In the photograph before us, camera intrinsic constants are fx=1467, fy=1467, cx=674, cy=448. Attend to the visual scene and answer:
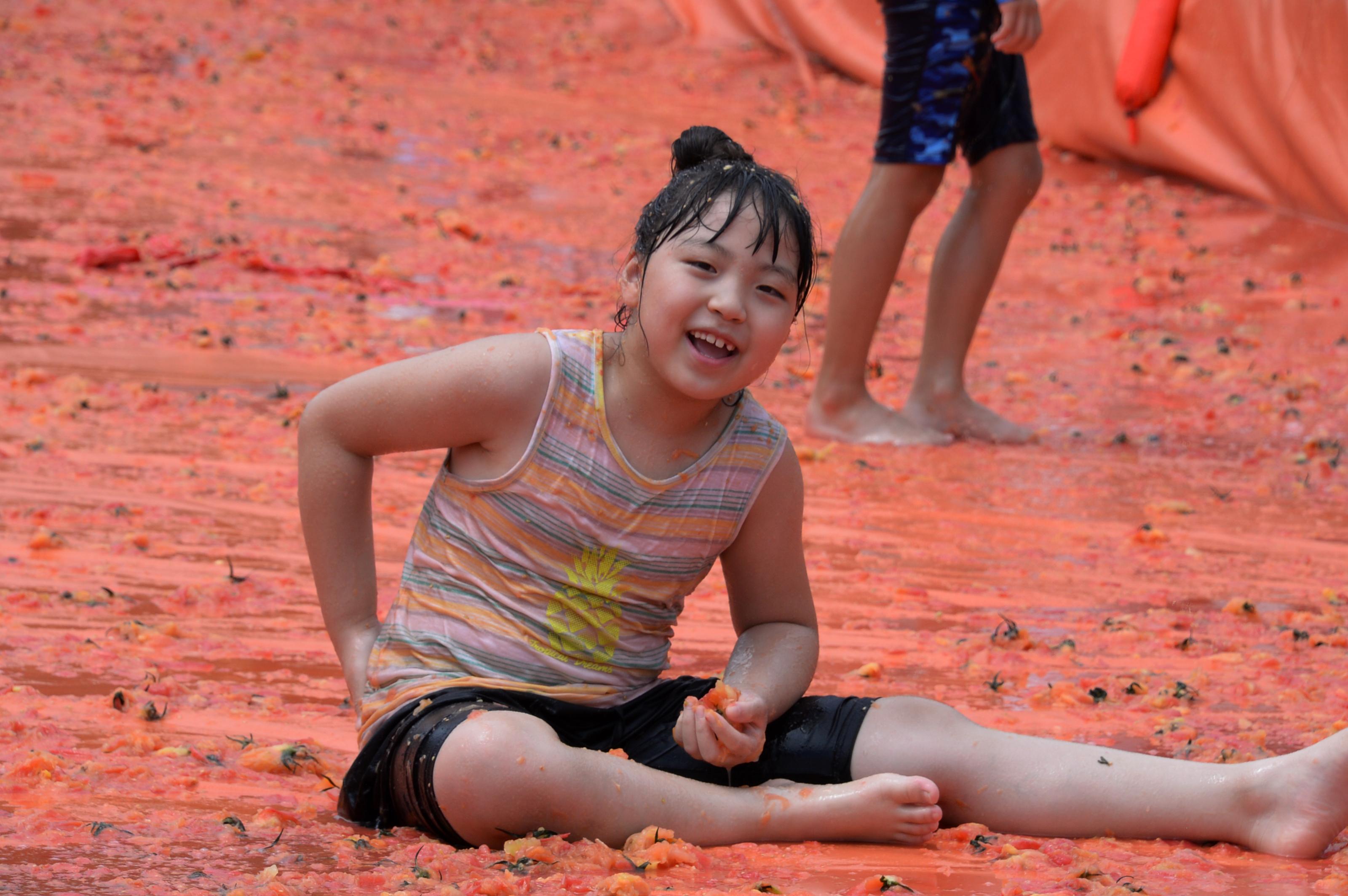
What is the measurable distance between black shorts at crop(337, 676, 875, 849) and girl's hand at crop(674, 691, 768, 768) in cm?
11

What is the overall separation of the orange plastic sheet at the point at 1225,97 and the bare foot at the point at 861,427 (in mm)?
3073

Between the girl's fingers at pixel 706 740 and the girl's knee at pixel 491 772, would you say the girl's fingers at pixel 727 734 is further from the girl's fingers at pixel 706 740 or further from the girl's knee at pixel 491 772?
the girl's knee at pixel 491 772

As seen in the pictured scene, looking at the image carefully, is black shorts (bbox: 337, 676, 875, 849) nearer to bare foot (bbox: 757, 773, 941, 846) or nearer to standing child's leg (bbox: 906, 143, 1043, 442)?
bare foot (bbox: 757, 773, 941, 846)

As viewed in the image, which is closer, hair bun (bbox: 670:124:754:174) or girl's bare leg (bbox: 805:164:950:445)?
hair bun (bbox: 670:124:754:174)

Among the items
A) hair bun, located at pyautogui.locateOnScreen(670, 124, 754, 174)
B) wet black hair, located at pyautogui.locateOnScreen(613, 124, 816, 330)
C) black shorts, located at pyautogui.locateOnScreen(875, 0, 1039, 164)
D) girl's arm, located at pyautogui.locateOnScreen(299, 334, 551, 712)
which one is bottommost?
girl's arm, located at pyautogui.locateOnScreen(299, 334, 551, 712)

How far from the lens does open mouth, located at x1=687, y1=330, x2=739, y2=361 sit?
1.85 meters

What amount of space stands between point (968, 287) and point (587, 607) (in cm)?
239

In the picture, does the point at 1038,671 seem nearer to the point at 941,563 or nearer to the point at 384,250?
the point at 941,563

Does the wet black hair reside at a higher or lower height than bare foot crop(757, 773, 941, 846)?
higher

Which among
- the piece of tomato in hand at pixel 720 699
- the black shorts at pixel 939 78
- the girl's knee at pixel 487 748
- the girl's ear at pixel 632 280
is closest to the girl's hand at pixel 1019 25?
the black shorts at pixel 939 78

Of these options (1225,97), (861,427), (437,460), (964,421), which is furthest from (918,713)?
(1225,97)

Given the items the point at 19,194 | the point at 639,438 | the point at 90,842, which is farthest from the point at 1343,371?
the point at 19,194

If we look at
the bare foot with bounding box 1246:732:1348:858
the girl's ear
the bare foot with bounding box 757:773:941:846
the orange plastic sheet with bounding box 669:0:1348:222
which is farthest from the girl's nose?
the orange plastic sheet with bounding box 669:0:1348:222

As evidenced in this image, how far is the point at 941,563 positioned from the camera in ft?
9.98
